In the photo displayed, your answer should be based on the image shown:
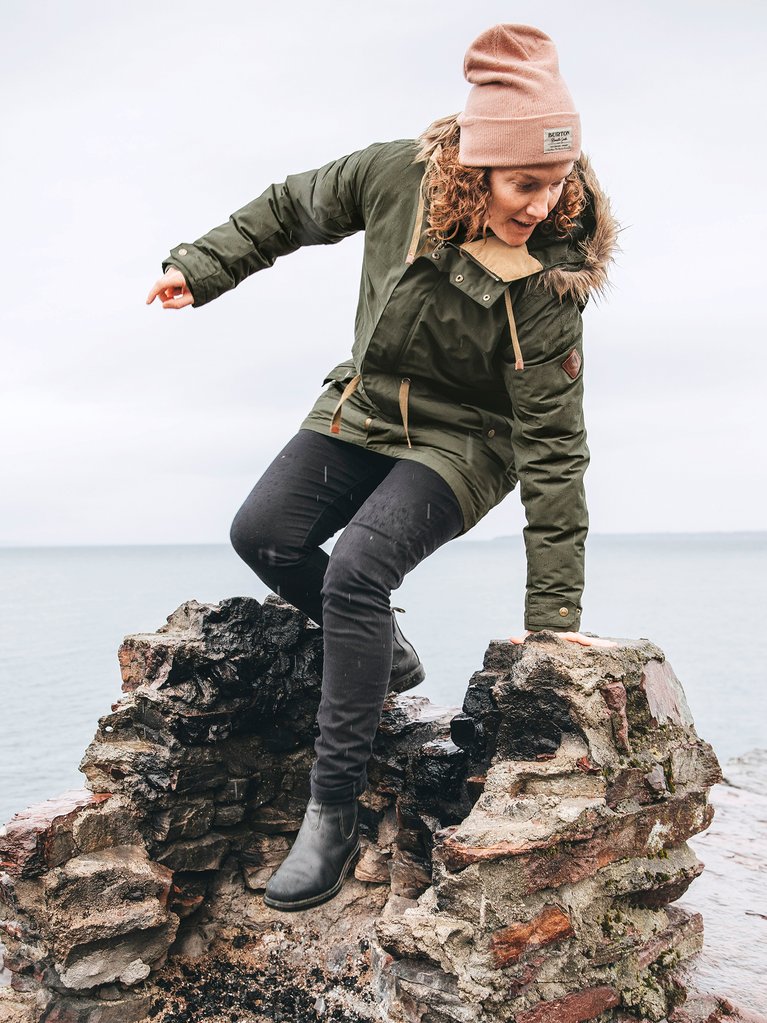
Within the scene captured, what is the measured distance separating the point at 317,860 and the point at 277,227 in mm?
2173

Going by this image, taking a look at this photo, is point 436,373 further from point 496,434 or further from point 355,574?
point 355,574

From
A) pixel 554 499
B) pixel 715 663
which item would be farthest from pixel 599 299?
pixel 715 663

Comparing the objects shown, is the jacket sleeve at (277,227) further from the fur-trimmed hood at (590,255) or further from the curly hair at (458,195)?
the fur-trimmed hood at (590,255)

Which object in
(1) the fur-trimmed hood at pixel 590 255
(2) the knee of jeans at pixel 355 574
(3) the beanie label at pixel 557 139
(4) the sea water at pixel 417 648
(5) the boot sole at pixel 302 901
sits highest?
(3) the beanie label at pixel 557 139

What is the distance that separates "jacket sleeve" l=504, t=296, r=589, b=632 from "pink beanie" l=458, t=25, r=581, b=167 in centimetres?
46

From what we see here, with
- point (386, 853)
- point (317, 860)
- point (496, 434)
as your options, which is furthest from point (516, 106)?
point (386, 853)

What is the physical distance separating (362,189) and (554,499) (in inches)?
49.5

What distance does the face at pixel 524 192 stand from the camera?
9.77ft

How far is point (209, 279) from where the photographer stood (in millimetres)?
3375

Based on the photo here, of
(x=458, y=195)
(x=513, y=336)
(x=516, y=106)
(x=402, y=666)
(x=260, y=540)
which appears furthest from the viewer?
(x=402, y=666)

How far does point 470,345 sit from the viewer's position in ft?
10.5

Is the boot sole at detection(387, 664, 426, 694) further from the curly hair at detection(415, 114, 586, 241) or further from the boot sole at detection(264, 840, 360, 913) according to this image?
the curly hair at detection(415, 114, 586, 241)

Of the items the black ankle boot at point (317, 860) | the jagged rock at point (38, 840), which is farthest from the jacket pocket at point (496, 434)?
the jagged rock at point (38, 840)

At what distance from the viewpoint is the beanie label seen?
292 centimetres
